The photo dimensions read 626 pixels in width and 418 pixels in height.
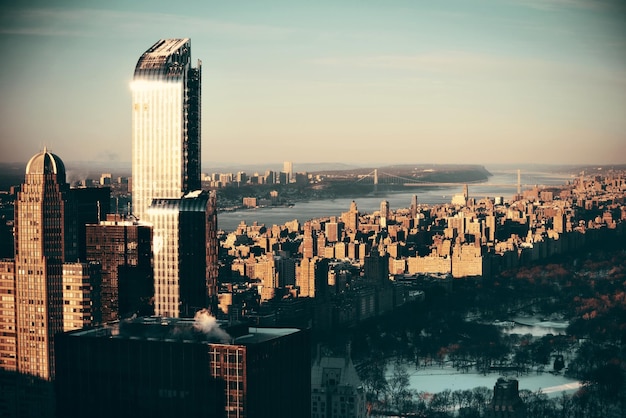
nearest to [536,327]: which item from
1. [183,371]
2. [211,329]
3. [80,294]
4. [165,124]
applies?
[165,124]

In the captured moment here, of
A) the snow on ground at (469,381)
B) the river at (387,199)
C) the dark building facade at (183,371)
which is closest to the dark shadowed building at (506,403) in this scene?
the snow on ground at (469,381)

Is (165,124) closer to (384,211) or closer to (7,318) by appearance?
(7,318)

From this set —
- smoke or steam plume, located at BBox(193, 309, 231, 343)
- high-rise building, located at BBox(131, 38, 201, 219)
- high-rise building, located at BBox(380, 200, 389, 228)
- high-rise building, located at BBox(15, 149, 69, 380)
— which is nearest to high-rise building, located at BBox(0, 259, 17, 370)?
high-rise building, located at BBox(15, 149, 69, 380)

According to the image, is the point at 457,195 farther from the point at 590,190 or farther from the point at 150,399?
the point at 150,399

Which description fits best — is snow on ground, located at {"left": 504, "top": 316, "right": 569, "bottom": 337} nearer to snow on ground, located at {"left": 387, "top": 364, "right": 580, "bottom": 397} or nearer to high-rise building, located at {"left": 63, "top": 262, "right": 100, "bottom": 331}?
snow on ground, located at {"left": 387, "top": 364, "right": 580, "bottom": 397}

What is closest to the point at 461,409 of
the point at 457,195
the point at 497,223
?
the point at 497,223
